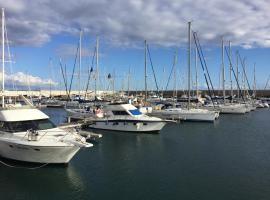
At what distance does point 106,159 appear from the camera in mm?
23547

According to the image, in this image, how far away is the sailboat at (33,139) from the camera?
19.0 m

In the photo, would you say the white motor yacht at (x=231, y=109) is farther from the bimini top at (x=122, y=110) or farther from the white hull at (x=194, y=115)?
the bimini top at (x=122, y=110)

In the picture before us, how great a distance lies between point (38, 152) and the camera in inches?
760

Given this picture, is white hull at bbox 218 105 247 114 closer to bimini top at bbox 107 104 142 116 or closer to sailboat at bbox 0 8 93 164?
bimini top at bbox 107 104 142 116

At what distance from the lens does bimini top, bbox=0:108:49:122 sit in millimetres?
21109

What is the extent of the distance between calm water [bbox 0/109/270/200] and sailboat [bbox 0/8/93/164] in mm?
848

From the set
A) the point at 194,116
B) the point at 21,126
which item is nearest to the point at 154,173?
the point at 21,126

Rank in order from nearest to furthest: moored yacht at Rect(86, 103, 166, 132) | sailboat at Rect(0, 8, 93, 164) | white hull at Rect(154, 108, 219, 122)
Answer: sailboat at Rect(0, 8, 93, 164) < moored yacht at Rect(86, 103, 166, 132) < white hull at Rect(154, 108, 219, 122)

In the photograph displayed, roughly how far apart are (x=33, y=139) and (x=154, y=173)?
742 cm

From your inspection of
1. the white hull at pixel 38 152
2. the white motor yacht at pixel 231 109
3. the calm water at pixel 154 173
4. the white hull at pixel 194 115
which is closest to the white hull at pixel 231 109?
the white motor yacht at pixel 231 109

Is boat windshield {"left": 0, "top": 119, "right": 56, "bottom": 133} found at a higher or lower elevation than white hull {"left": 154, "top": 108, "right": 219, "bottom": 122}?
higher

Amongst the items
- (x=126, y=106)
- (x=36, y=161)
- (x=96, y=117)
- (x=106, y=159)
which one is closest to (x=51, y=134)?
(x=36, y=161)

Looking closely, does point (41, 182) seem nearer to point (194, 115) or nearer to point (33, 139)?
point (33, 139)

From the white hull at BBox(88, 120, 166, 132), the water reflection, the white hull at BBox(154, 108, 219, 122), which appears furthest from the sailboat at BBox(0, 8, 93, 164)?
the white hull at BBox(154, 108, 219, 122)
